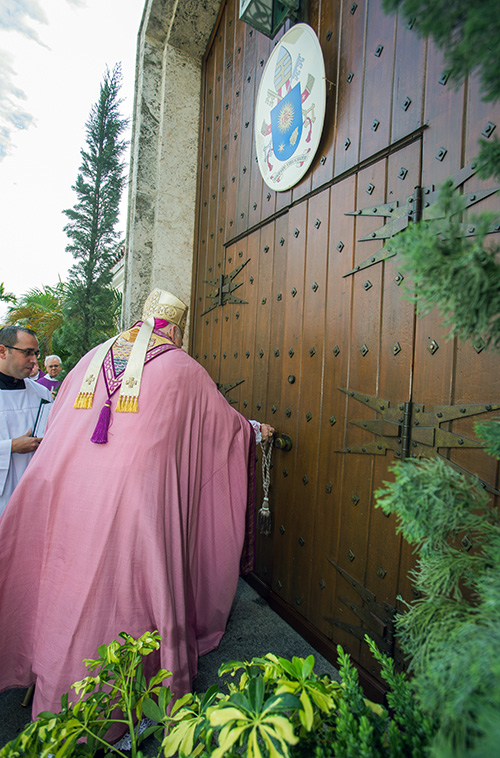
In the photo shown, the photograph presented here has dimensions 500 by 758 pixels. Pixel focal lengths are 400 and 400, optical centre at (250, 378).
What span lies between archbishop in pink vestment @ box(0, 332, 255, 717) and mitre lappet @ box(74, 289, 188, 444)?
4cm

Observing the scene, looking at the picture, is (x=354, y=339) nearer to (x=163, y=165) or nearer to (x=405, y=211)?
(x=405, y=211)

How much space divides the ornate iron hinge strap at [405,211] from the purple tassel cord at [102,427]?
4.52ft

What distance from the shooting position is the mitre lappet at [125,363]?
1846mm

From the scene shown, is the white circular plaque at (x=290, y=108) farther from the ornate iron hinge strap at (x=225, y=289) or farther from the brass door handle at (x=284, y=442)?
the brass door handle at (x=284, y=442)

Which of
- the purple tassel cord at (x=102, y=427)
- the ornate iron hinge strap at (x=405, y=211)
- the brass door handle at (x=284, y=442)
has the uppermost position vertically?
the ornate iron hinge strap at (x=405, y=211)

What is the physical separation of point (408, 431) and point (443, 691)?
1262mm

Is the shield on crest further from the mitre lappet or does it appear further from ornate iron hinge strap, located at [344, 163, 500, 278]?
the mitre lappet

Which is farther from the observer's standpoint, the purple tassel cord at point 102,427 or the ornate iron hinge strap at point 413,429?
the purple tassel cord at point 102,427

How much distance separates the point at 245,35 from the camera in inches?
130

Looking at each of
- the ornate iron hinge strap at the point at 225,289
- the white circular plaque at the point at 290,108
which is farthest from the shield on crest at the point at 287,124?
the ornate iron hinge strap at the point at 225,289

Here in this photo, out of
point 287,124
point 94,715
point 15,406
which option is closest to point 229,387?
point 15,406

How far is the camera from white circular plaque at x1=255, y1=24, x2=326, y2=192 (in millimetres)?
2287

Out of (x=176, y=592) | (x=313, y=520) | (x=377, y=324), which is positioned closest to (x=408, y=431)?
(x=377, y=324)

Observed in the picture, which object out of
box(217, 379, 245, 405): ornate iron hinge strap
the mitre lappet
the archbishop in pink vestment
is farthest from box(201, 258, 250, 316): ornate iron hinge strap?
the archbishop in pink vestment
